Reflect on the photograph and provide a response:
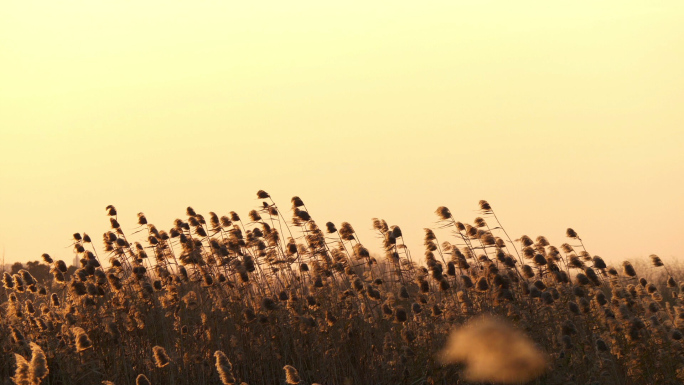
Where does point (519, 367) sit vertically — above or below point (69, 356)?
below

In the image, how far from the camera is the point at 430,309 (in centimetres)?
876

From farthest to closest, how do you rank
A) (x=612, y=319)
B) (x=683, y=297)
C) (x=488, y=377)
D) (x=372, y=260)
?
1. (x=683, y=297)
2. (x=372, y=260)
3. (x=612, y=319)
4. (x=488, y=377)

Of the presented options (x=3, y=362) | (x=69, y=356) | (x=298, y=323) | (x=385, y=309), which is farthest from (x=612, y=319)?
(x=3, y=362)

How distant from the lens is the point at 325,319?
8523mm

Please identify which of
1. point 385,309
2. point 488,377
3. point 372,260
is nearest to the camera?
point 488,377

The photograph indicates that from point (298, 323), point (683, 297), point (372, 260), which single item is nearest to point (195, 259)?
point (298, 323)

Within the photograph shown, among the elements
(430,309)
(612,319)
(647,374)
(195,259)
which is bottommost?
(647,374)

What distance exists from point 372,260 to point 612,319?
2649 mm

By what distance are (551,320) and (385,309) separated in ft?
5.80

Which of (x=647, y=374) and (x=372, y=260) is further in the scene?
(x=372, y=260)

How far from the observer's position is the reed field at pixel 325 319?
26.1 feet

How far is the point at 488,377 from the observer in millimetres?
7676

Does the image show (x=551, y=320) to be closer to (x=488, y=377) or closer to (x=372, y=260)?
(x=488, y=377)

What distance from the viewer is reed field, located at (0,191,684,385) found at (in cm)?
794
